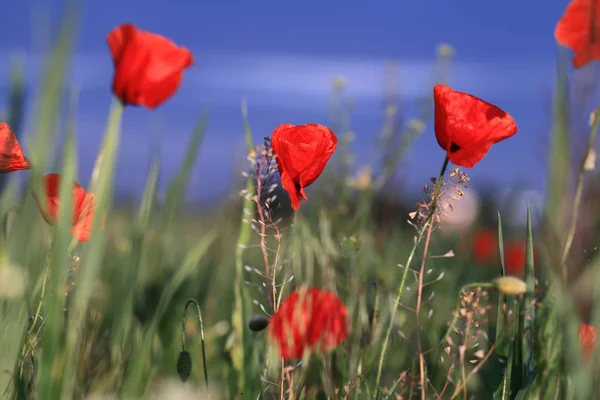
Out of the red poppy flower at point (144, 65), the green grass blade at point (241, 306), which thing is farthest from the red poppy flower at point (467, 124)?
the red poppy flower at point (144, 65)

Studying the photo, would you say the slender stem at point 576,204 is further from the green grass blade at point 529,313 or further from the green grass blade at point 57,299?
the green grass blade at point 57,299

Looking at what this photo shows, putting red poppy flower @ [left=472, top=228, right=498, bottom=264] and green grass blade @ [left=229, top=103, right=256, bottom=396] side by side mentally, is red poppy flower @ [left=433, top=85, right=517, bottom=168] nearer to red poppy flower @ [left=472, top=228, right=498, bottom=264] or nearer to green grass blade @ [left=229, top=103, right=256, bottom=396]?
green grass blade @ [left=229, top=103, right=256, bottom=396]

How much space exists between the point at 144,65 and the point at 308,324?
1.67ft

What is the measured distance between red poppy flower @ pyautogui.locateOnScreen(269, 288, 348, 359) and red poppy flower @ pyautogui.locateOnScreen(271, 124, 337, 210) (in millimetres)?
159

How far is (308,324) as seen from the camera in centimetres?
96

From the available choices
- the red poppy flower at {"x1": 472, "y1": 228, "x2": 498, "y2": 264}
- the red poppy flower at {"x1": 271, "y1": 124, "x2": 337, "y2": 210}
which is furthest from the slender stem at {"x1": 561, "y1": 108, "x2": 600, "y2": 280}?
the red poppy flower at {"x1": 472, "y1": 228, "x2": 498, "y2": 264}

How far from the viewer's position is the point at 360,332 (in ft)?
3.51

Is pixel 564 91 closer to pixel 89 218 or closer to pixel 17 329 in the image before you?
pixel 89 218

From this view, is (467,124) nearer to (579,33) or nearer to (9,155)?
(579,33)

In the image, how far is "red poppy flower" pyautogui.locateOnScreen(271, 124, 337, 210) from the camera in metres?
0.85

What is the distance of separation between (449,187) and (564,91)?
8.5 inches

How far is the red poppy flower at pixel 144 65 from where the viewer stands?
1.07 m

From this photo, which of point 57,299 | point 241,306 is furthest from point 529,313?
point 57,299

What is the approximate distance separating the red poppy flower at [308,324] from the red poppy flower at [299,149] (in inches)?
6.3
